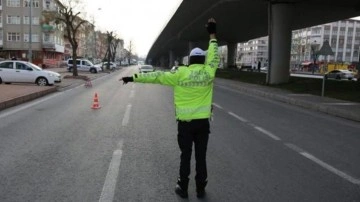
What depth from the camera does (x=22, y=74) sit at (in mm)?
26406

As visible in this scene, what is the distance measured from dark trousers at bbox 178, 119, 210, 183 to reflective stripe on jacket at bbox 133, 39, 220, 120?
0.09 meters

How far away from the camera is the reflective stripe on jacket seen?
5250 mm

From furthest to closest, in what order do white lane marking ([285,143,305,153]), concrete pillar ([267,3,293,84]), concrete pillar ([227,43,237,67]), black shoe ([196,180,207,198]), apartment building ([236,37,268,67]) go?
apartment building ([236,37,268,67]) < concrete pillar ([227,43,237,67]) < concrete pillar ([267,3,293,84]) < white lane marking ([285,143,305,153]) < black shoe ([196,180,207,198])

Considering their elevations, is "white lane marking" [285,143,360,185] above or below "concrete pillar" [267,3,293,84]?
below

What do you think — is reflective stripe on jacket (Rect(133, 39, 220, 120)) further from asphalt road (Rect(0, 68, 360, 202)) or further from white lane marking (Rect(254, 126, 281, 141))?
white lane marking (Rect(254, 126, 281, 141))

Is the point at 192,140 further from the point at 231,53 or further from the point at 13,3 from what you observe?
the point at 13,3

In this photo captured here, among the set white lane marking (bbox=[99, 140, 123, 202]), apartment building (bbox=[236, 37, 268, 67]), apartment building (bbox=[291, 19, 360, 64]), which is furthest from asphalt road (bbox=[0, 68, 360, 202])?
apartment building (bbox=[236, 37, 268, 67])

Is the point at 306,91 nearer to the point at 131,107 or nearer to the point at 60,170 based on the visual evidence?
the point at 131,107

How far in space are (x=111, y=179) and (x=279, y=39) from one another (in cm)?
2561

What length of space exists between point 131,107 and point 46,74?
41.7 feet

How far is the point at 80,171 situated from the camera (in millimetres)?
6395

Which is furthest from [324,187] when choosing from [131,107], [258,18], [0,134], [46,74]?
[258,18]

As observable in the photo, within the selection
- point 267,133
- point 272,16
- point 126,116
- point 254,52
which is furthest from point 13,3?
point 254,52

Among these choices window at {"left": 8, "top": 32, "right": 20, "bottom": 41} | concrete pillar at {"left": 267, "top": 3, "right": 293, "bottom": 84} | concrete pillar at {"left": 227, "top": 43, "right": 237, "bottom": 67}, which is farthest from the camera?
window at {"left": 8, "top": 32, "right": 20, "bottom": 41}
